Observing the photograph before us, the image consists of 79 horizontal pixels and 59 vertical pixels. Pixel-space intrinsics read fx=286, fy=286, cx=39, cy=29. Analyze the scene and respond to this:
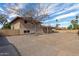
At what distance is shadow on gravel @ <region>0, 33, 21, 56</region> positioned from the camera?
8.64 ft

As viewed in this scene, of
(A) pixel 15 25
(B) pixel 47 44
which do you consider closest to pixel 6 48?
(A) pixel 15 25

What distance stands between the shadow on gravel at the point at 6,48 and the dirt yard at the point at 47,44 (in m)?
0.03

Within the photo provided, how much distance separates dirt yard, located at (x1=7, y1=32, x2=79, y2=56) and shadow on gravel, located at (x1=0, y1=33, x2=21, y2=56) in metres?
0.03

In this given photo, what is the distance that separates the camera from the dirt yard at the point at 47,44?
2633 millimetres

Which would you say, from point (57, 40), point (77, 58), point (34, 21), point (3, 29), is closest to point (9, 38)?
point (3, 29)

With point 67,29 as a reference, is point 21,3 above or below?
above

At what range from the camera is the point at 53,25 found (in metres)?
2.68

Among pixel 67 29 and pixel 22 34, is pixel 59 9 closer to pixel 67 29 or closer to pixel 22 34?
pixel 67 29

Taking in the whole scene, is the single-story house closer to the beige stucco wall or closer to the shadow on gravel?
the beige stucco wall

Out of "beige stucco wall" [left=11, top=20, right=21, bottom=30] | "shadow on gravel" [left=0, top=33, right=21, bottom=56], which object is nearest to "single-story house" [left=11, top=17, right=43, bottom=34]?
"beige stucco wall" [left=11, top=20, right=21, bottom=30]

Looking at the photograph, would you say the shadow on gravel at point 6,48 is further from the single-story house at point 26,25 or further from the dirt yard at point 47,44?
the single-story house at point 26,25

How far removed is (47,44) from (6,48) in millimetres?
382

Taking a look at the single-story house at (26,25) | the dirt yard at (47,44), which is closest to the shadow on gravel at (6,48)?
the dirt yard at (47,44)

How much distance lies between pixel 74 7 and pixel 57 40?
344 mm
